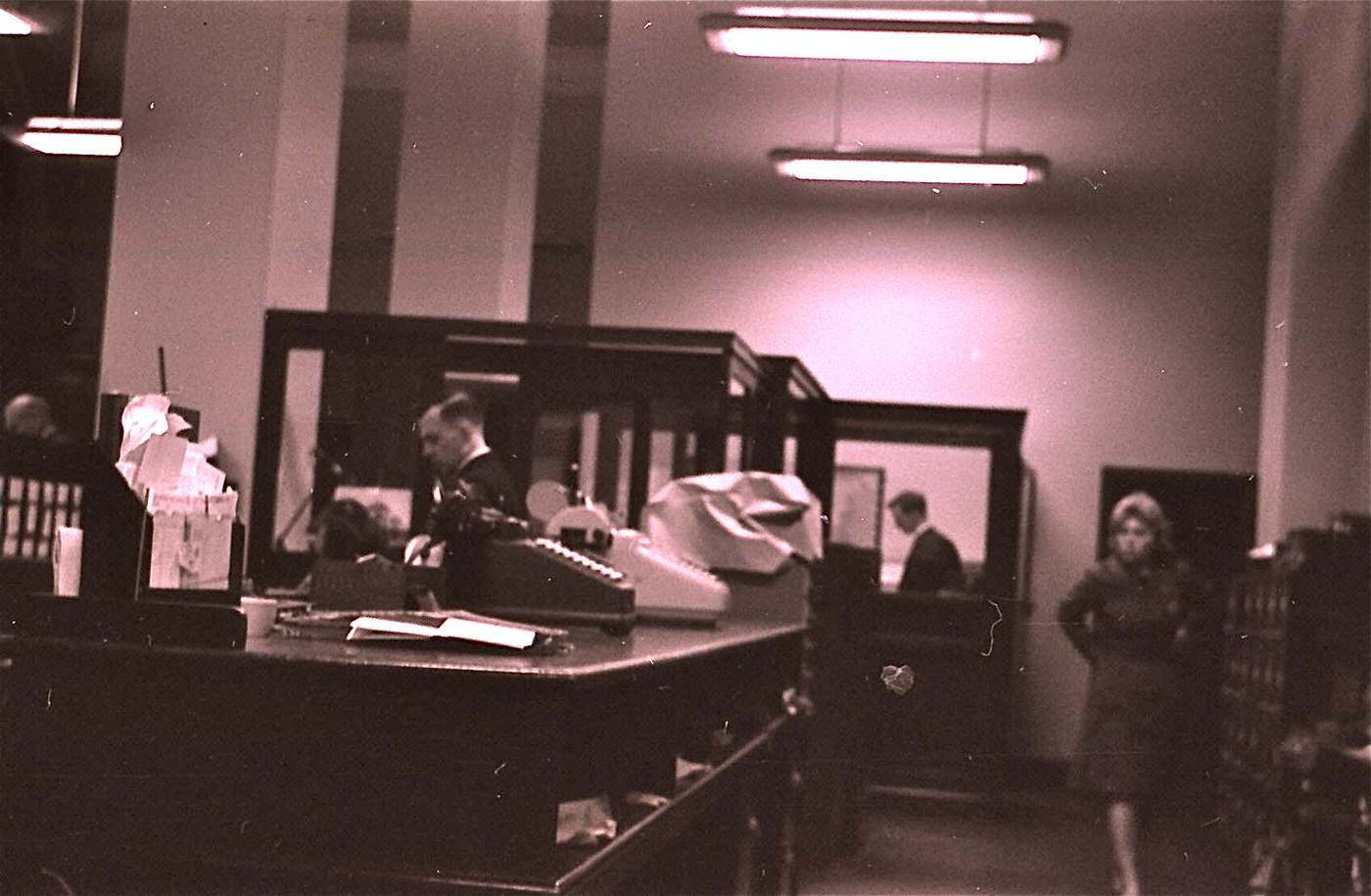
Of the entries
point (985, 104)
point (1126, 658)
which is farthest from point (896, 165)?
point (1126, 658)

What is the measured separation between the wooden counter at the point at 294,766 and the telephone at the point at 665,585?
1.36 metres

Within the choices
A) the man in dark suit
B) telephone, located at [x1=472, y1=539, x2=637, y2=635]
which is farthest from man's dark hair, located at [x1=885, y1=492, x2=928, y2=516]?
telephone, located at [x1=472, y1=539, x2=637, y2=635]

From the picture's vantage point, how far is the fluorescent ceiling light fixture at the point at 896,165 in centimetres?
501

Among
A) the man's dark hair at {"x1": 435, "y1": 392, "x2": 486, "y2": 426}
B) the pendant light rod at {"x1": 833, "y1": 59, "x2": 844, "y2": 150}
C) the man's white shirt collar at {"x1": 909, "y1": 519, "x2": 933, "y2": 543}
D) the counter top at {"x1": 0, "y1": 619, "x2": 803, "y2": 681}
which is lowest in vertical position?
the counter top at {"x1": 0, "y1": 619, "x2": 803, "y2": 681}

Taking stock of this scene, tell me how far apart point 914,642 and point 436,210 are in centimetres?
235

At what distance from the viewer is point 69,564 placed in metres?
1.95

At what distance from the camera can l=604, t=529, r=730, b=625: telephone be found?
330cm

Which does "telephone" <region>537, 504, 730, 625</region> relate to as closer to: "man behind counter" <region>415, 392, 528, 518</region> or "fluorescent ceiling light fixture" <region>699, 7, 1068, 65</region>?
"man behind counter" <region>415, 392, 528, 518</region>

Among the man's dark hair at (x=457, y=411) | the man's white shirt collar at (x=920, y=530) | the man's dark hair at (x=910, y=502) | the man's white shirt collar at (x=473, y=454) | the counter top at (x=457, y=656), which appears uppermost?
the man's dark hair at (x=457, y=411)

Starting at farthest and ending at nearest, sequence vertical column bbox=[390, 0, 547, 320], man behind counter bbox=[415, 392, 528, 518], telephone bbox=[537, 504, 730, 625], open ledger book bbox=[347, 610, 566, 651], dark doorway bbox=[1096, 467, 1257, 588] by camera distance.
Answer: dark doorway bbox=[1096, 467, 1257, 588], vertical column bbox=[390, 0, 547, 320], man behind counter bbox=[415, 392, 528, 518], telephone bbox=[537, 504, 730, 625], open ledger book bbox=[347, 610, 566, 651]

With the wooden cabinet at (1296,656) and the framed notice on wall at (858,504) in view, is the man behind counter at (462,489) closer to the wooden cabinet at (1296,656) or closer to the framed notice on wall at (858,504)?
the framed notice on wall at (858,504)

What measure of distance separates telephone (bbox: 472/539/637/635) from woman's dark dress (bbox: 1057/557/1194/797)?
1.81 m

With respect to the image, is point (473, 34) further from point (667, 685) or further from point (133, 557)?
point (133, 557)

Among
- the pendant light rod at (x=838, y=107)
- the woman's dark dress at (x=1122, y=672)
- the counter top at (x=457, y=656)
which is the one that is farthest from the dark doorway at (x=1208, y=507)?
the counter top at (x=457, y=656)
